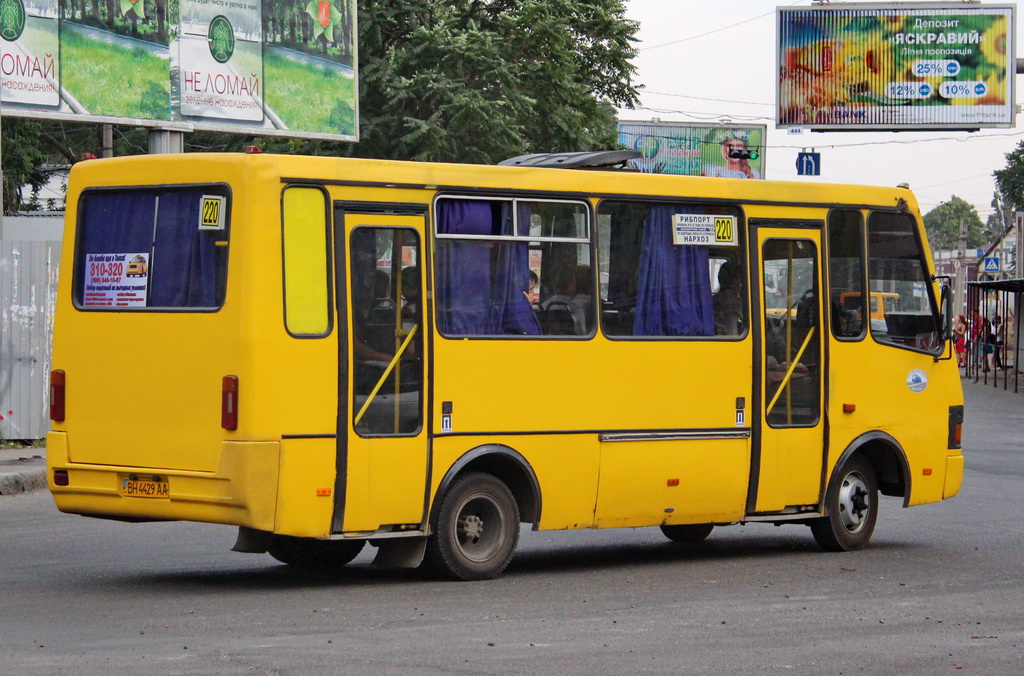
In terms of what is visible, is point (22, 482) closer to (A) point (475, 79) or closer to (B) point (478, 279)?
(B) point (478, 279)

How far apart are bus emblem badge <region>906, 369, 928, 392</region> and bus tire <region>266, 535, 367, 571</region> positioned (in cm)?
469

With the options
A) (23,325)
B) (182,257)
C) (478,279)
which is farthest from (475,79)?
(182,257)

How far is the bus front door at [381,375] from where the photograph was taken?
10.1 meters

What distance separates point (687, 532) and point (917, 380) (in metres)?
2.20

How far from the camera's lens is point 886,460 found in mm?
13398

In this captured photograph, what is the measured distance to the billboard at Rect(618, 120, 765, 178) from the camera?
221ft

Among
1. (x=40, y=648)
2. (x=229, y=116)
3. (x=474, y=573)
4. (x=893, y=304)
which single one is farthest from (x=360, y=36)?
(x=40, y=648)

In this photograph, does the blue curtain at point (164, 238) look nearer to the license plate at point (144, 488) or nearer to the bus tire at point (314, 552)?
the license plate at point (144, 488)

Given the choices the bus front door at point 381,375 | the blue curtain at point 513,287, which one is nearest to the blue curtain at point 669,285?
the blue curtain at point 513,287

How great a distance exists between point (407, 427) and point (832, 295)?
13.3 feet

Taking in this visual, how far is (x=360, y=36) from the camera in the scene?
120 feet

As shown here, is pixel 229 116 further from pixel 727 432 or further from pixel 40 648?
pixel 40 648

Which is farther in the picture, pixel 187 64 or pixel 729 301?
pixel 187 64

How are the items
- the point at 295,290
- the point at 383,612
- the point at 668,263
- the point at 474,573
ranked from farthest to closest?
1. the point at 668,263
2. the point at 474,573
3. the point at 295,290
4. the point at 383,612
